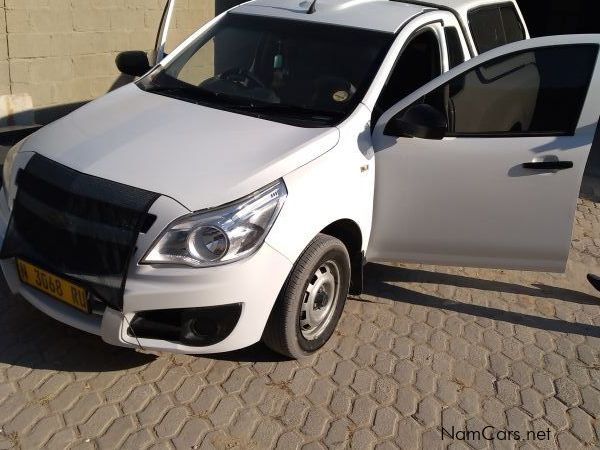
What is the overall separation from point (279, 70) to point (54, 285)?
6.42 ft

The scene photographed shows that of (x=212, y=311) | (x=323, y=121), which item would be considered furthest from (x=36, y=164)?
(x=323, y=121)

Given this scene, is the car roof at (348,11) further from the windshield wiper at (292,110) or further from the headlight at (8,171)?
the headlight at (8,171)

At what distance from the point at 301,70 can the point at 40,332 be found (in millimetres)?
2231

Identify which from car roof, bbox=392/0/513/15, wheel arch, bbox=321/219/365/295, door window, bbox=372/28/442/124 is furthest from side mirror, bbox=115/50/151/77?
wheel arch, bbox=321/219/365/295

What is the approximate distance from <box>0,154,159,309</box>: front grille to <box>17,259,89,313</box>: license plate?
38mm

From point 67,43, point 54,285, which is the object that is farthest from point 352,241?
point 67,43

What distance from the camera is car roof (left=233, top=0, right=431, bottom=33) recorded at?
449cm

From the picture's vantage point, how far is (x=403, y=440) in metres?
3.37

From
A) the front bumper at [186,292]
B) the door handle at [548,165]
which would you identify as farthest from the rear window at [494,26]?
the front bumper at [186,292]

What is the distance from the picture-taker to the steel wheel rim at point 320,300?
3766 millimetres

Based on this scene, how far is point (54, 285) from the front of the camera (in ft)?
11.2

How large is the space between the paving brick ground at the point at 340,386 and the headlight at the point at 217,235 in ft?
2.65

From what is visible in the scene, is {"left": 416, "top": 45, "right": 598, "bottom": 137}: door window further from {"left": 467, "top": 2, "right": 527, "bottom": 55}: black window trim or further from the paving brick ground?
the paving brick ground

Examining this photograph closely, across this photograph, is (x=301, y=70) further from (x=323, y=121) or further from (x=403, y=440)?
(x=403, y=440)
